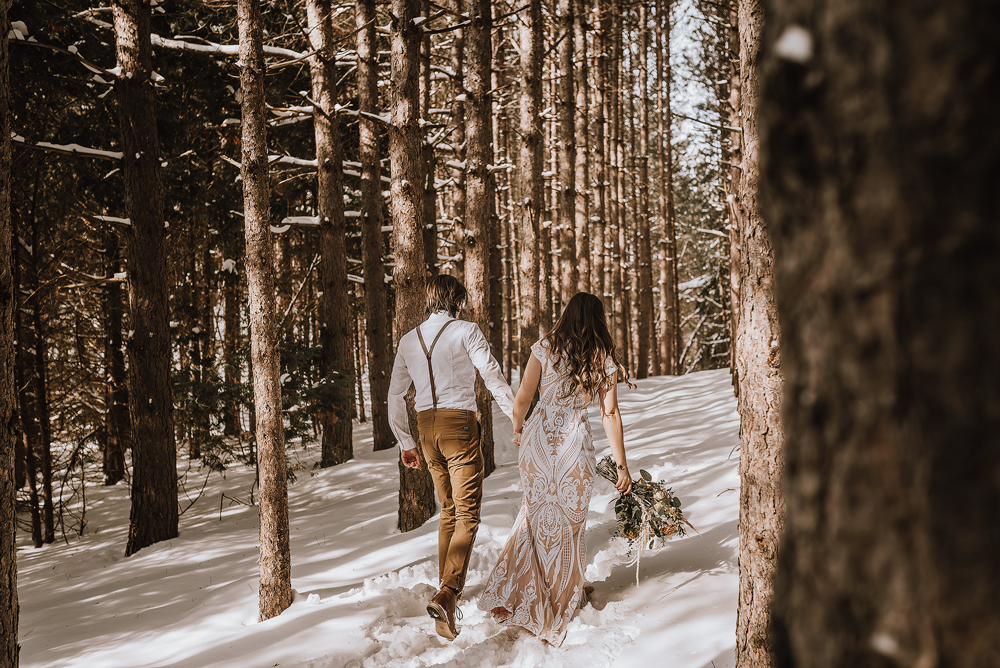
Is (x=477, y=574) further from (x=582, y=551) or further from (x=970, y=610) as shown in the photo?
(x=970, y=610)

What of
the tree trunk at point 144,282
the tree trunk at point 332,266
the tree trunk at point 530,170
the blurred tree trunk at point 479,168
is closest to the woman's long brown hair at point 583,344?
the blurred tree trunk at point 479,168

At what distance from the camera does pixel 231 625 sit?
4.91 m

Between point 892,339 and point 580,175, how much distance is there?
16.0 m

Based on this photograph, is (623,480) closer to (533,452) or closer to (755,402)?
(533,452)

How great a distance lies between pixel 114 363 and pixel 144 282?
5.36m

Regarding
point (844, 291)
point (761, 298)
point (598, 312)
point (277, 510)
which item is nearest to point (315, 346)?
point (277, 510)

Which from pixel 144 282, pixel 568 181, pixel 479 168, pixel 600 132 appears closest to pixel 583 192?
pixel 568 181

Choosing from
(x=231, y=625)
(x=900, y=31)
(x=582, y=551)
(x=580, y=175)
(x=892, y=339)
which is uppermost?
(x=580, y=175)

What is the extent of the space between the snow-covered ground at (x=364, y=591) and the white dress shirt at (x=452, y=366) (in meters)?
1.50

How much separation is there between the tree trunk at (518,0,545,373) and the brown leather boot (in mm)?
6077

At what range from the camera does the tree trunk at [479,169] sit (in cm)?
844

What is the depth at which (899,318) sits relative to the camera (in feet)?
2.41

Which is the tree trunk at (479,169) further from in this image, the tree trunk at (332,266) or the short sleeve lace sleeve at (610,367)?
the short sleeve lace sleeve at (610,367)

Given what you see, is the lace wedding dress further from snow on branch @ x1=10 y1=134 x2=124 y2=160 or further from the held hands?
snow on branch @ x1=10 y1=134 x2=124 y2=160
